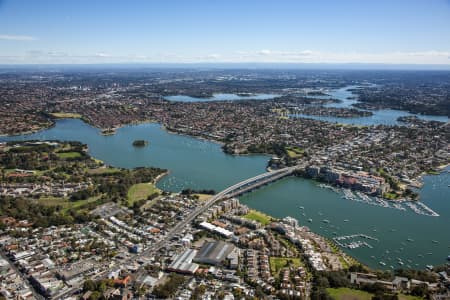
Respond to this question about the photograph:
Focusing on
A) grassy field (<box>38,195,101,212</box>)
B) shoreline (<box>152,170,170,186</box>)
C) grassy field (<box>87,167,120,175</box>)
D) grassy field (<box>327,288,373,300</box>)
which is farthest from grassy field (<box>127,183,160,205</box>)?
grassy field (<box>327,288,373,300</box>)

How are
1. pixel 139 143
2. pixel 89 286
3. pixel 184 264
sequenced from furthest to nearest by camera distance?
pixel 139 143
pixel 184 264
pixel 89 286

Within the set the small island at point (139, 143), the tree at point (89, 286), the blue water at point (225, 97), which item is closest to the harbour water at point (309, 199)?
the small island at point (139, 143)

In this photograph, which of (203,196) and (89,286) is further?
(203,196)

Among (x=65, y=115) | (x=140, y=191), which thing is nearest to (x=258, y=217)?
(x=140, y=191)

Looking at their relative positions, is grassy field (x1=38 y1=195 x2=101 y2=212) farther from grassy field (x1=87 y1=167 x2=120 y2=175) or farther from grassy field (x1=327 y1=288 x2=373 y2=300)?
grassy field (x1=327 y1=288 x2=373 y2=300)

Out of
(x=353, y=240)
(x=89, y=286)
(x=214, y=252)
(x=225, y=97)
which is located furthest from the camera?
(x=225, y=97)

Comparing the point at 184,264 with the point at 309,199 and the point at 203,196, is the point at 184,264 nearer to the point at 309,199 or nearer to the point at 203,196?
the point at 203,196

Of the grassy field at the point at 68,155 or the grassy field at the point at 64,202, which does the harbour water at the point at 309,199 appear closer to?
the grassy field at the point at 68,155
